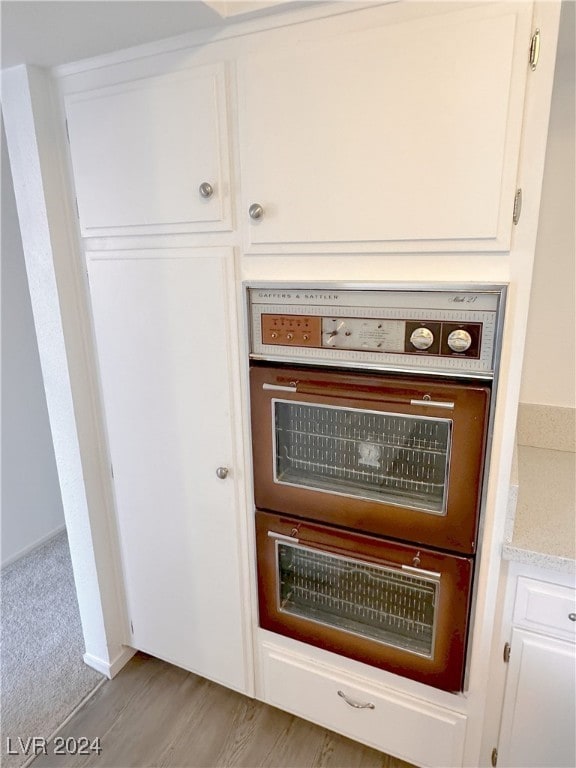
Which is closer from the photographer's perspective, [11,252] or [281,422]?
[281,422]

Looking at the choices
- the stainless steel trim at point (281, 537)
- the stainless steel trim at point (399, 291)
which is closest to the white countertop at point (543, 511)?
the stainless steel trim at point (399, 291)

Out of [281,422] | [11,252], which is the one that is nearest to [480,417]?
[281,422]

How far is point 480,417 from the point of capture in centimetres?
109

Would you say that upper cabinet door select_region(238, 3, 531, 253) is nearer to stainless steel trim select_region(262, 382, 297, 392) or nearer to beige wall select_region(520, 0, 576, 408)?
stainless steel trim select_region(262, 382, 297, 392)

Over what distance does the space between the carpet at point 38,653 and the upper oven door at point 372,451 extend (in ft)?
3.67

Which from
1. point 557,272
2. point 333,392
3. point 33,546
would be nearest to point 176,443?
point 333,392

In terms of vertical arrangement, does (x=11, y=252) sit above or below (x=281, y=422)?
above

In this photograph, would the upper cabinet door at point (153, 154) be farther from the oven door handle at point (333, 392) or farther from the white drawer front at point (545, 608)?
the white drawer front at point (545, 608)

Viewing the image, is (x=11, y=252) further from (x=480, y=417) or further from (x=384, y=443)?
(x=480, y=417)

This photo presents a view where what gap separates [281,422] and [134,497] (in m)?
0.63

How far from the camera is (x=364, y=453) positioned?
130 centimetres

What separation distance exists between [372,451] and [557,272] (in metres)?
0.85

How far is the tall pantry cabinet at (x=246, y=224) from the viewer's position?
1.00 meters
